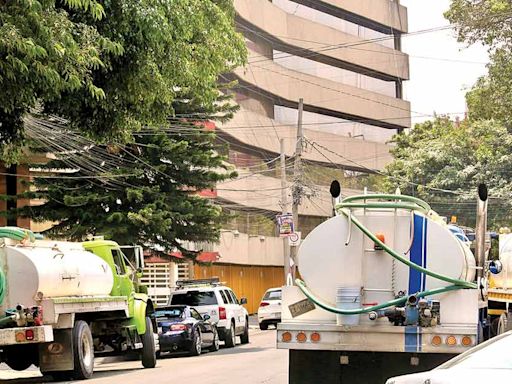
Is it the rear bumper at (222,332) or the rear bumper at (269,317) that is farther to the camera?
the rear bumper at (269,317)

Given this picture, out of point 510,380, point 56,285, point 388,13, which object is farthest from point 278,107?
point 510,380

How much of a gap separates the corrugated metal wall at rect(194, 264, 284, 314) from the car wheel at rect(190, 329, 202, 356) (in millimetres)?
23866

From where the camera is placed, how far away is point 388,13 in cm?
7519

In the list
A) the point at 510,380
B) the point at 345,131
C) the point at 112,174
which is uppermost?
the point at 345,131

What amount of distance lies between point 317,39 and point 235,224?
55.3 ft

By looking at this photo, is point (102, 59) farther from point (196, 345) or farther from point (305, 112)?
point (305, 112)

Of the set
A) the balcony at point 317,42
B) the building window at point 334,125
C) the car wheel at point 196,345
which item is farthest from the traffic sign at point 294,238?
the building window at point 334,125

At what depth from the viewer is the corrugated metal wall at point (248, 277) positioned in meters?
51.9

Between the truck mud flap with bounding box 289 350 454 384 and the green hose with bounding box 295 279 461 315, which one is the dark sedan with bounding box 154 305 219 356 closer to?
the truck mud flap with bounding box 289 350 454 384

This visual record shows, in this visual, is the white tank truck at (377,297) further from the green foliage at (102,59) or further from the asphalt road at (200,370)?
the asphalt road at (200,370)

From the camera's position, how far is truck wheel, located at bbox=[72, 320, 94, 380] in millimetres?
18516

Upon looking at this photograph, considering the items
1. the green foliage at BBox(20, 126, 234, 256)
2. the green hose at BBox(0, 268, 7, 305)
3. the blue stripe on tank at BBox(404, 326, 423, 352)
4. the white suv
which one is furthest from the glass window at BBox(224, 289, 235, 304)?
the blue stripe on tank at BBox(404, 326, 423, 352)

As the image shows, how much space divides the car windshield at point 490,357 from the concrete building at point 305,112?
133 ft

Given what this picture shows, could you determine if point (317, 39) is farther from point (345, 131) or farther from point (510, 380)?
point (510, 380)
